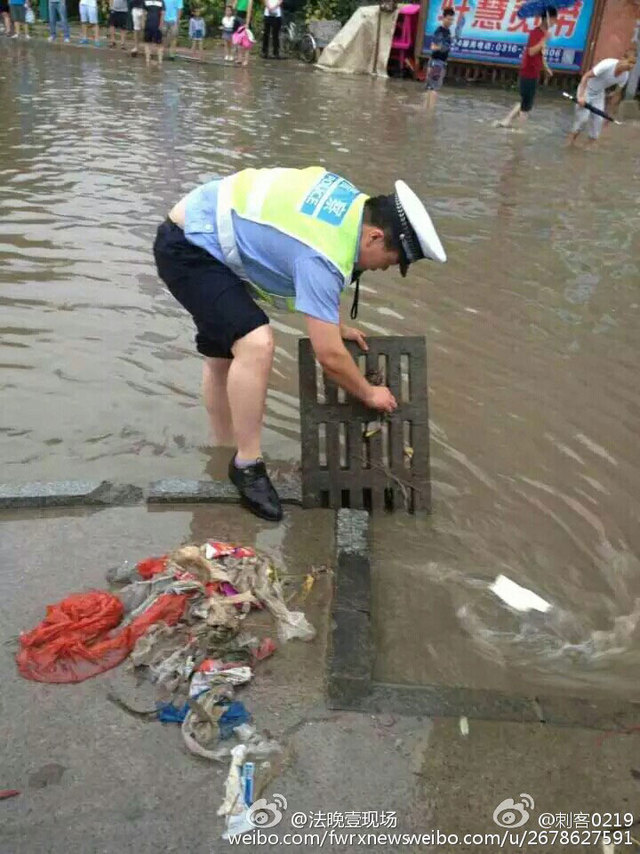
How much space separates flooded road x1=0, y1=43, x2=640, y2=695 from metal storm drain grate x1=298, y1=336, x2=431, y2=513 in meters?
0.19

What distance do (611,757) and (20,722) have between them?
169 centimetres

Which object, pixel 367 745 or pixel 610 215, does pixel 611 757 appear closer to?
pixel 367 745

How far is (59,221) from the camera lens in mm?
6566

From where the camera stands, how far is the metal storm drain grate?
322 centimetres

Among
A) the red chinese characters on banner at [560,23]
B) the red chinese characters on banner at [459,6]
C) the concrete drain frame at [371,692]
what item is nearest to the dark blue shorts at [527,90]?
the red chinese characters on banner at [560,23]

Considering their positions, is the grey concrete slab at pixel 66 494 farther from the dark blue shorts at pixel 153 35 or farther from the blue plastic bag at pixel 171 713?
the dark blue shorts at pixel 153 35

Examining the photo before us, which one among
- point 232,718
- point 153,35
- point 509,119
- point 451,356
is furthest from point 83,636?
point 153,35

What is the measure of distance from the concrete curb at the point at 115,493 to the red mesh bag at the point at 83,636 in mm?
670

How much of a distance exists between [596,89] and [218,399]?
11109mm

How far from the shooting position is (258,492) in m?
3.18

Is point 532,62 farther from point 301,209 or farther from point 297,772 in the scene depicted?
point 297,772

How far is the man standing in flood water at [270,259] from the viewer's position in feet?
8.93

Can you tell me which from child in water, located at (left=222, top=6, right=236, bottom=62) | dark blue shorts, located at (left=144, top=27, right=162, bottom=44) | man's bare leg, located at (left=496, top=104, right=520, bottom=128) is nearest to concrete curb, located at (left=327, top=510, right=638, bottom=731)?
man's bare leg, located at (left=496, top=104, right=520, bottom=128)

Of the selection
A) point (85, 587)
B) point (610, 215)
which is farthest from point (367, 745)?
point (610, 215)
